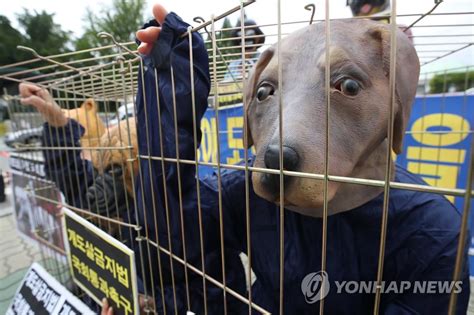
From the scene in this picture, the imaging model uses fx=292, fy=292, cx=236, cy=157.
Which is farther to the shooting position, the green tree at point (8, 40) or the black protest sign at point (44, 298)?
the green tree at point (8, 40)

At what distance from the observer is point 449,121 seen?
1.75m

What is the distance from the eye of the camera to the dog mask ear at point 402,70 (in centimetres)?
53

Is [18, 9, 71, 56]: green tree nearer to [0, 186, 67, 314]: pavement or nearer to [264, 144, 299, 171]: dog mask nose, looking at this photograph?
[0, 186, 67, 314]: pavement

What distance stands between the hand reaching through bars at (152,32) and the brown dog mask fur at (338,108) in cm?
27

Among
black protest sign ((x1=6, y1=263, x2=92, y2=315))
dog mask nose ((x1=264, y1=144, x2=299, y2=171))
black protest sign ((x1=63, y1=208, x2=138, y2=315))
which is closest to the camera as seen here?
dog mask nose ((x1=264, y1=144, x2=299, y2=171))

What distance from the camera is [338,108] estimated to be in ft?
1.66

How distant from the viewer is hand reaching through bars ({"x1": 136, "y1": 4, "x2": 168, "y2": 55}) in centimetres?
64

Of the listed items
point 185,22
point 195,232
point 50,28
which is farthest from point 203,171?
point 50,28

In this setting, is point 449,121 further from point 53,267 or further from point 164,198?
point 53,267

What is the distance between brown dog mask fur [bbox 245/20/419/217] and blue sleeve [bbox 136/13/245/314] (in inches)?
7.1

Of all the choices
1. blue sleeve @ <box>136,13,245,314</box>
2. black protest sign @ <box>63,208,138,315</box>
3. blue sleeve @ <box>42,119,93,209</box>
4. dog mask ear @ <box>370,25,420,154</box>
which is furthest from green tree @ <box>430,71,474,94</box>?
blue sleeve @ <box>42,119,93,209</box>

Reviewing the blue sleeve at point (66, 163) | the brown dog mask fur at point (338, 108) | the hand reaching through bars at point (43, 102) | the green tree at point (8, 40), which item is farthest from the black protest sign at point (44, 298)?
the green tree at point (8, 40)

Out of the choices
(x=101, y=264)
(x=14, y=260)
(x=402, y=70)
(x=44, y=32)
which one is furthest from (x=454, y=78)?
(x=44, y=32)

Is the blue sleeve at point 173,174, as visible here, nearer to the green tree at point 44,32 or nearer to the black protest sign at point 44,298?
the black protest sign at point 44,298
